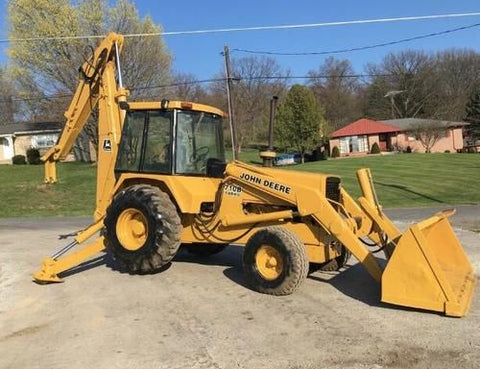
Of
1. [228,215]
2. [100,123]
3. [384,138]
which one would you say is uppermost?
[384,138]

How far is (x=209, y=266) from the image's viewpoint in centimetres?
972

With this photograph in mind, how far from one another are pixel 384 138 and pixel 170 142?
60.5m

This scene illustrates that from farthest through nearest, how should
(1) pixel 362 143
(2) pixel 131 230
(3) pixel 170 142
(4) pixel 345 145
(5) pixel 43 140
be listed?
1. (1) pixel 362 143
2. (4) pixel 345 145
3. (5) pixel 43 140
4. (2) pixel 131 230
5. (3) pixel 170 142

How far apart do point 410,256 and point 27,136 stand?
52956 millimetres

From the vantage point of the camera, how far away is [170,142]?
8797 millimetres

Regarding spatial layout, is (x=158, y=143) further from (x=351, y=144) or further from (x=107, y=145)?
(x=351, y=144)

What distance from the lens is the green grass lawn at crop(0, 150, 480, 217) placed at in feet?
79.4

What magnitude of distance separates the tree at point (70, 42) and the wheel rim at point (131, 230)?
2916cm

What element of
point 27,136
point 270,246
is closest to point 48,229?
point 270,246

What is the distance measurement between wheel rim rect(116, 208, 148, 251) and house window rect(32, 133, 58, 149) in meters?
47.9

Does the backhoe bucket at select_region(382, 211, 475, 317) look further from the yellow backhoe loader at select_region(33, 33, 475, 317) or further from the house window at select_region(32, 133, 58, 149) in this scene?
the house window at select_region(32, 133, 58, 149)

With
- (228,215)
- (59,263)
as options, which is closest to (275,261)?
(228,215)

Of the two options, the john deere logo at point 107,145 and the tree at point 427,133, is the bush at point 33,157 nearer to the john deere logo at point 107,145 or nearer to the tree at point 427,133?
the tree at point 427,133

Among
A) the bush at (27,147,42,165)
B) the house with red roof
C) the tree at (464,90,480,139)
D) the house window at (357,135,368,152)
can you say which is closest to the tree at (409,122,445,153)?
the house with red roof
